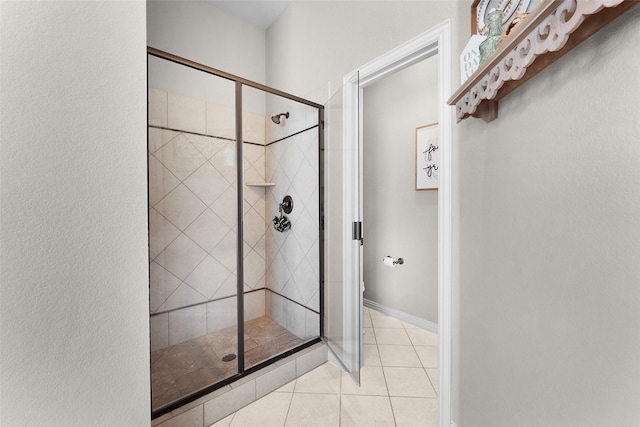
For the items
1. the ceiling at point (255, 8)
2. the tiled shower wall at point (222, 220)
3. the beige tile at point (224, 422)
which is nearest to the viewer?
the beige tile at point (224, 422)

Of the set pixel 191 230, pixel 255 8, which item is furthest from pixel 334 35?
pixel 191 230

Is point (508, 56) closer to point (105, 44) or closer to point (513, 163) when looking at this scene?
point (513, 163)

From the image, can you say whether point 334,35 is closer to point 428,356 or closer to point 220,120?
point 220,120

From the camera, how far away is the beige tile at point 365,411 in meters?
1.43

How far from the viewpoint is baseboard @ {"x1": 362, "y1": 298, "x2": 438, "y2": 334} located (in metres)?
2.40

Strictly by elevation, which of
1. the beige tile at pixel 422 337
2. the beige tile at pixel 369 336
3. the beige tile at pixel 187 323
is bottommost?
the beige tile at pixel 369 336

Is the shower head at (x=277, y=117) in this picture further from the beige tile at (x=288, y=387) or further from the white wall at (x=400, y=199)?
the beige tile at (x=288, y=387)

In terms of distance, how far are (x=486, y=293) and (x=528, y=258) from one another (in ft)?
1.04

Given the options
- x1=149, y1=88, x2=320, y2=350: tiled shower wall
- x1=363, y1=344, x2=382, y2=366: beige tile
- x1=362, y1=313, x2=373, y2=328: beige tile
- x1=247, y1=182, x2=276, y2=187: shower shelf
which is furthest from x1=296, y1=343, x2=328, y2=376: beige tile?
x1=247, y1=182, x2=276, y2=187: shower shelf

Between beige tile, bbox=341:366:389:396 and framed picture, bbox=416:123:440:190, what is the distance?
151cm

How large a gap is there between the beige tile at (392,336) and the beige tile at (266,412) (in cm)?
98

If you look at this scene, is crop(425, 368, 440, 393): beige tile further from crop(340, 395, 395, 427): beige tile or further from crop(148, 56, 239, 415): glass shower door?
crop(148, 56, 239, 415): glass shower door

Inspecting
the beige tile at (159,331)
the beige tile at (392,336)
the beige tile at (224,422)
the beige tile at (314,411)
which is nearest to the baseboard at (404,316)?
the beige tile at (392,336)

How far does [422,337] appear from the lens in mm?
2326
